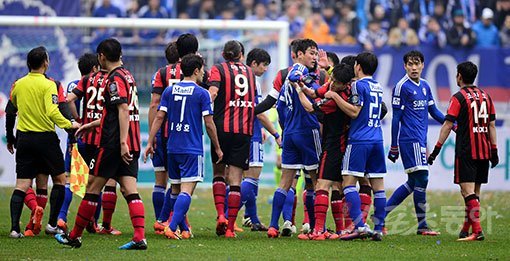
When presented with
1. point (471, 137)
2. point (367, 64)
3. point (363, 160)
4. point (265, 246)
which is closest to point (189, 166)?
point (265, 246)

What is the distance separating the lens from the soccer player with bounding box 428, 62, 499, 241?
13094mm

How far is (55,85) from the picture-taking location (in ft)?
42.0

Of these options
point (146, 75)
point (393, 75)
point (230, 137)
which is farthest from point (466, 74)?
point (393, 75)

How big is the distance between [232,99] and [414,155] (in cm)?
254

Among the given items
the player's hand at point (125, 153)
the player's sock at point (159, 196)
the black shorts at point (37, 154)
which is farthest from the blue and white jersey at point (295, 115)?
the black shorts at point (37, 154)

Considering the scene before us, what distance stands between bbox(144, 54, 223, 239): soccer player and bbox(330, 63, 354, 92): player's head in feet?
4.94

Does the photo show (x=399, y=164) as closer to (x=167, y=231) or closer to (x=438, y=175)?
(x=438, y=175)

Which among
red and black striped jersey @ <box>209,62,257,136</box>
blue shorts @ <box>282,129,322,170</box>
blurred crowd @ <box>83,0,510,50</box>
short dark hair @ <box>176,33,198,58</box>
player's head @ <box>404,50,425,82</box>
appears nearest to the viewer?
blue shorts @ <box>282,129,322,170</box>

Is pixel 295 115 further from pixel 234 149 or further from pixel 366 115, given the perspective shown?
pixel 366 115

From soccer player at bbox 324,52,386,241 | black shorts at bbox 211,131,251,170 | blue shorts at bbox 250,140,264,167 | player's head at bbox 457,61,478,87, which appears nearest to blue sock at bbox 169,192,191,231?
black shorts at bbox 211,131,251,170

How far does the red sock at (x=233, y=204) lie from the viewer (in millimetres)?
13242

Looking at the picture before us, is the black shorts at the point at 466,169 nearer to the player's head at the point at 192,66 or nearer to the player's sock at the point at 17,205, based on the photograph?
the player's head at the point at 192,66

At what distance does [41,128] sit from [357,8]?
16.7 m

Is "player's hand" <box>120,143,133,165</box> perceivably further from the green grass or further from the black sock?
the black sock
